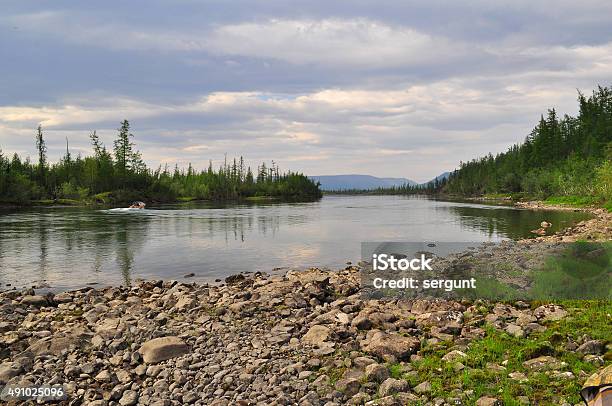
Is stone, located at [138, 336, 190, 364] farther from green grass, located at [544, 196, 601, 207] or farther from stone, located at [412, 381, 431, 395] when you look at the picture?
green grass, located at [544, 196, 601, 207]

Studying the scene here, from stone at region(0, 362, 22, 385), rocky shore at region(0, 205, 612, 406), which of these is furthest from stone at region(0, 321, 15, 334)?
stone at region(0, 362, 22, 385)

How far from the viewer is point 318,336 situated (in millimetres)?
12766

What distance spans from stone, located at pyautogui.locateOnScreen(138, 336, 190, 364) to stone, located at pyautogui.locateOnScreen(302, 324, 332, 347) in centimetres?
343

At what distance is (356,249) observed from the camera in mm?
38562

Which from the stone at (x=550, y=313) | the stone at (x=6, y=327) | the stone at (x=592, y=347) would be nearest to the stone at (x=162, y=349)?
the stone at (x=6, y=327)

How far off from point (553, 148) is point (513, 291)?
151915 millimetres

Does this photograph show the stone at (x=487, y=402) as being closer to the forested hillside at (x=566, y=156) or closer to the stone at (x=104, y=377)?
the stone at (x=104, y=377)

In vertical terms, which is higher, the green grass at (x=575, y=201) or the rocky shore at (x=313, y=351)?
the green grass at (x=575, y=201)

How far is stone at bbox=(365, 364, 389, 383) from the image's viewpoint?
1002 cm

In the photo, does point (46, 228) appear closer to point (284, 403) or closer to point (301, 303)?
point (301, 303)

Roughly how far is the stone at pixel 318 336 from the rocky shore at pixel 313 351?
0.12 feet

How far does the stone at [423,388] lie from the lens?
9.22 m

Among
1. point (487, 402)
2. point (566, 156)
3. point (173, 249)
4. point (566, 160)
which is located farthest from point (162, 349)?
point (566, 156)

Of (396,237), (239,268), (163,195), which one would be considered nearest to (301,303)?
(239,268)
